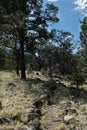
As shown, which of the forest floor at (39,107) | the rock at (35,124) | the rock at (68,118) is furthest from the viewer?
the rock at (68,118)

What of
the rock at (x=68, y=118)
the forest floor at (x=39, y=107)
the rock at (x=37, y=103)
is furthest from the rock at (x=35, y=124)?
the rock at (x=37, y=103)

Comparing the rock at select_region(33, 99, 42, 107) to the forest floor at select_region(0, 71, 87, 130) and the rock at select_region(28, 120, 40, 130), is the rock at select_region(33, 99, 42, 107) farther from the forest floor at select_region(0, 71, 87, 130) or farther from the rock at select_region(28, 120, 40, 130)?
the rock at select_region(28, 120, 40, 130)

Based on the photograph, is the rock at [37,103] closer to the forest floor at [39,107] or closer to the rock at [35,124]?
the forest floor at [39,107]

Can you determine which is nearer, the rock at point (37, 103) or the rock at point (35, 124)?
the rock at point (35, 124)

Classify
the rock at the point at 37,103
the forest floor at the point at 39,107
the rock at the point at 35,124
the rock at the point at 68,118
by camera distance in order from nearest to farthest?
the rock at the point at 35,124
the forest floor at the point at 39,107
the rock at the point at 68,118
the rock at the point at 37,103

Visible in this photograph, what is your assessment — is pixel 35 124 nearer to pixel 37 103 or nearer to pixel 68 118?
pixel 68 118

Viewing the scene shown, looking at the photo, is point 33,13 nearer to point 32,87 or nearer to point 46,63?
point 32,87

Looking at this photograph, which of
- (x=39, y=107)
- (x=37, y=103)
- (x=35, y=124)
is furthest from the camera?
(x=37, y=103)

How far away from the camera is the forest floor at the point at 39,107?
15.4 metres

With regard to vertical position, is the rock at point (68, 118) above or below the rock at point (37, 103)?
below

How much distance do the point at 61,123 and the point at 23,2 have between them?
1498cm

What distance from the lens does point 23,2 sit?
27766 millimetres

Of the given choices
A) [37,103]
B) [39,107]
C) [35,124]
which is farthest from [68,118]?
[37,103]

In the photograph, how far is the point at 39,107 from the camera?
1875 centimetres
